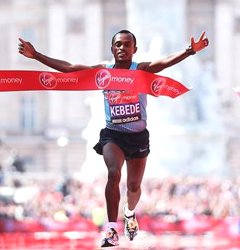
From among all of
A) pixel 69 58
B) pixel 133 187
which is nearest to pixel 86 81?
pixel 133 187

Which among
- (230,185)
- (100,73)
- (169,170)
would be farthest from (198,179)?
(100,73)

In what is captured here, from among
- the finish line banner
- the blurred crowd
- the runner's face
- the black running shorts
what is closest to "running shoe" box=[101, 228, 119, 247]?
the black running shorts

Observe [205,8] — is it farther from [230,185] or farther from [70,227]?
[70,227]

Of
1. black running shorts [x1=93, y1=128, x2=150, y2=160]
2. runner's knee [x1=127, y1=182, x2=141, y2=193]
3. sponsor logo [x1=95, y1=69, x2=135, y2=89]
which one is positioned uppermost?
sponsor logo [x1=95, y1=69, x2=135, y2=89]

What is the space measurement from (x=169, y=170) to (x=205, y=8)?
93.2ft

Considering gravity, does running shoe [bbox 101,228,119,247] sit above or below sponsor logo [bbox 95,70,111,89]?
below

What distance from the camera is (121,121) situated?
13.4m

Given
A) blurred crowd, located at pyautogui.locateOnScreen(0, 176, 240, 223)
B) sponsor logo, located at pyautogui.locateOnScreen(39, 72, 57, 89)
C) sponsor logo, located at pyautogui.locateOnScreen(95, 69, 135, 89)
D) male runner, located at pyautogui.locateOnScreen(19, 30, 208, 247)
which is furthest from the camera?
blurred crowd, located at pyautogui.locateOnScreen(0, 176, 240, 223)

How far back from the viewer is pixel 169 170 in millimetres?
45875

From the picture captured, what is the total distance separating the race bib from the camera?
13.3m

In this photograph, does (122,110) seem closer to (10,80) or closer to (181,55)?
(181,55)

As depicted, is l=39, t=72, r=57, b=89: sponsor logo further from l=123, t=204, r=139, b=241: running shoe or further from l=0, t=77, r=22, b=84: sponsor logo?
l=123, t=204, r=139, b=241: running shoe

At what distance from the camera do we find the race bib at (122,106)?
13.3 m

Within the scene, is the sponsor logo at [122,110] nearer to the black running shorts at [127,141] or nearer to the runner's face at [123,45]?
the black running shorts at [127,141]
